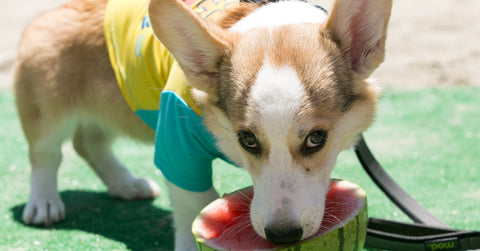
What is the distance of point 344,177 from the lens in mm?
4684

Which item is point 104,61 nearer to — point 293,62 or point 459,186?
point 293,62

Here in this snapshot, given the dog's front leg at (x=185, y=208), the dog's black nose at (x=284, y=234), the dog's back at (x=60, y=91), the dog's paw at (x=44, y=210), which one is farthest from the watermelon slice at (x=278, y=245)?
the dog's paw at (x=44, y=210)

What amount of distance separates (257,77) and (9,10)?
9.89 m

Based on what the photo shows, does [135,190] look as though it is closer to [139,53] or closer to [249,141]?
[139,53]

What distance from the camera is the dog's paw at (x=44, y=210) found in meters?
4.08

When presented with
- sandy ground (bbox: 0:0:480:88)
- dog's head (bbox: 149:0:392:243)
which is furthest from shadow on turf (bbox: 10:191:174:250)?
sandy ground (bbox: 0:0:480:88)

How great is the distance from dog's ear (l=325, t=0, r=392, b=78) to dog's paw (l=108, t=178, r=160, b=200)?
7.52ft

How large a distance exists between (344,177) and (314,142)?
2.15m

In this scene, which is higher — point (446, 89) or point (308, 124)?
point (308, 124)

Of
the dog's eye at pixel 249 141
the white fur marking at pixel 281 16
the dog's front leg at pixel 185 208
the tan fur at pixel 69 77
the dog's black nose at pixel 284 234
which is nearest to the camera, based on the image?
the dog's black nose at pixel 284 234

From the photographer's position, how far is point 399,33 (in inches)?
352

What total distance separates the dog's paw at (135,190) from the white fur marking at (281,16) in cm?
190

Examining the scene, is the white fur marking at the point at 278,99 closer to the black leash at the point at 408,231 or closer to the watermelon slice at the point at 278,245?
the watermelon slice at the point at 278,245

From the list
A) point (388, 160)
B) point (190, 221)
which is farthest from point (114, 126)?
point (388, 160)
